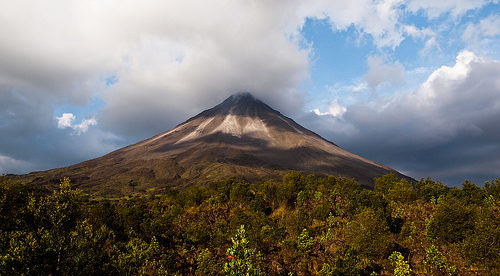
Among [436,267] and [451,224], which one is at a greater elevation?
[451,224]

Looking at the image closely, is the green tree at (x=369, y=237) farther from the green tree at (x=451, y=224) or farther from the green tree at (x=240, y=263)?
the green tree at (x=240, y=263)

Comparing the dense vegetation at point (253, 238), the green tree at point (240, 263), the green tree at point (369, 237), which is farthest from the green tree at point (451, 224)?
the green tree at point (240, 263)

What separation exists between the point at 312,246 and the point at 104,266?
1874cm

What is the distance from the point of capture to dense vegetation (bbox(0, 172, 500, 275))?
14.9m

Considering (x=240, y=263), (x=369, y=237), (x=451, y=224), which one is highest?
(x=240, y=263)

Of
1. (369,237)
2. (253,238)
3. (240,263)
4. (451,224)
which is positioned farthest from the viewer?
(451,224)

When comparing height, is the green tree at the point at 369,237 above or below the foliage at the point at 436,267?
above

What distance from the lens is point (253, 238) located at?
83.3 ft

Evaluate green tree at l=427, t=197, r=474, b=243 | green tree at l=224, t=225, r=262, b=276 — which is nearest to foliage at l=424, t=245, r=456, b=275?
green tree at l=427, t=197, r=474, b=243

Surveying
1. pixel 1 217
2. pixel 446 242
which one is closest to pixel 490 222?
pixel 446 242

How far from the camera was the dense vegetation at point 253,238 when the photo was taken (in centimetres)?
1493

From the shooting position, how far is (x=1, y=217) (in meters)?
16.1

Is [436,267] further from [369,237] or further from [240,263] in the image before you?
[240,263]

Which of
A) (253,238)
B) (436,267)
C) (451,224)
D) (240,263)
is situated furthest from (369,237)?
(240,263)
